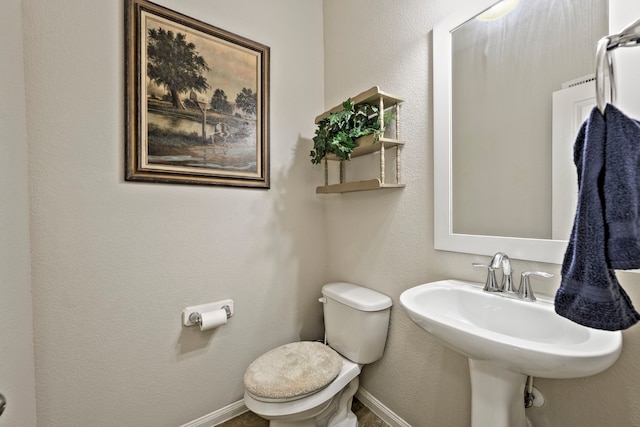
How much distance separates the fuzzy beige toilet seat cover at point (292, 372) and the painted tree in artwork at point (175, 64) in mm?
1281

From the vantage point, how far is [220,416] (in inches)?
54.9

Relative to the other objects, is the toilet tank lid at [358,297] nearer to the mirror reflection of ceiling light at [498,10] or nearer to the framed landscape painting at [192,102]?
the framed landscape painting at [192,102]

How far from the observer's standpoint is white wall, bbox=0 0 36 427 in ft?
2.56

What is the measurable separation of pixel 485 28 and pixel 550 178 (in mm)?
626

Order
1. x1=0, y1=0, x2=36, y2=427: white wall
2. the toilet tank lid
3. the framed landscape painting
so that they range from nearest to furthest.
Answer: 1. x1=0, y1=0, x2=36, y2=427: white wall
2. the framed landscape painting
3. the toilet tank lid

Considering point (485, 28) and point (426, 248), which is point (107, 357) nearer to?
point (426, 248)

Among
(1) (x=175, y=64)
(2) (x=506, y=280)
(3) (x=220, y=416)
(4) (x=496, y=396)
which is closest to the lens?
(4) (x=496, y=396)

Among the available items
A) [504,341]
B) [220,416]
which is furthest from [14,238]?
[504,341]

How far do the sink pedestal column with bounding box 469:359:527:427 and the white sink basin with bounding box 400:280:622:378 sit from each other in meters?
0.11

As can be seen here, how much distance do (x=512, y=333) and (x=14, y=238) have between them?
5.43ft

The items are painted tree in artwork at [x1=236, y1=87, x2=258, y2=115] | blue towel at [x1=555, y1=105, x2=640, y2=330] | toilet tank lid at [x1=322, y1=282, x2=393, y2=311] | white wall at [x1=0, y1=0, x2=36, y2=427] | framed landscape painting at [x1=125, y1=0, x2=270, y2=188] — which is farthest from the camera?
painted tree in artwork at [x1=236, y1=87, x2=258, y2=115]

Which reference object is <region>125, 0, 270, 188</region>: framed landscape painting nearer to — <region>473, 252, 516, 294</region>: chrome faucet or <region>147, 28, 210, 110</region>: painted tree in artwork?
<region>147, 28, 210, 110</region>: painted tree in artwork

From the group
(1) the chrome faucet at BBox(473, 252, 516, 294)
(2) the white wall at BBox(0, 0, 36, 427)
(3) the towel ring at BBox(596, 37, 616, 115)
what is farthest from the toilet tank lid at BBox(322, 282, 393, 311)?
(2) the white wall at BBox(0, 0, 36, 427)

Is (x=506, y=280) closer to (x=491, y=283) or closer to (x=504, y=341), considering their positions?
(x=491, y=283)
